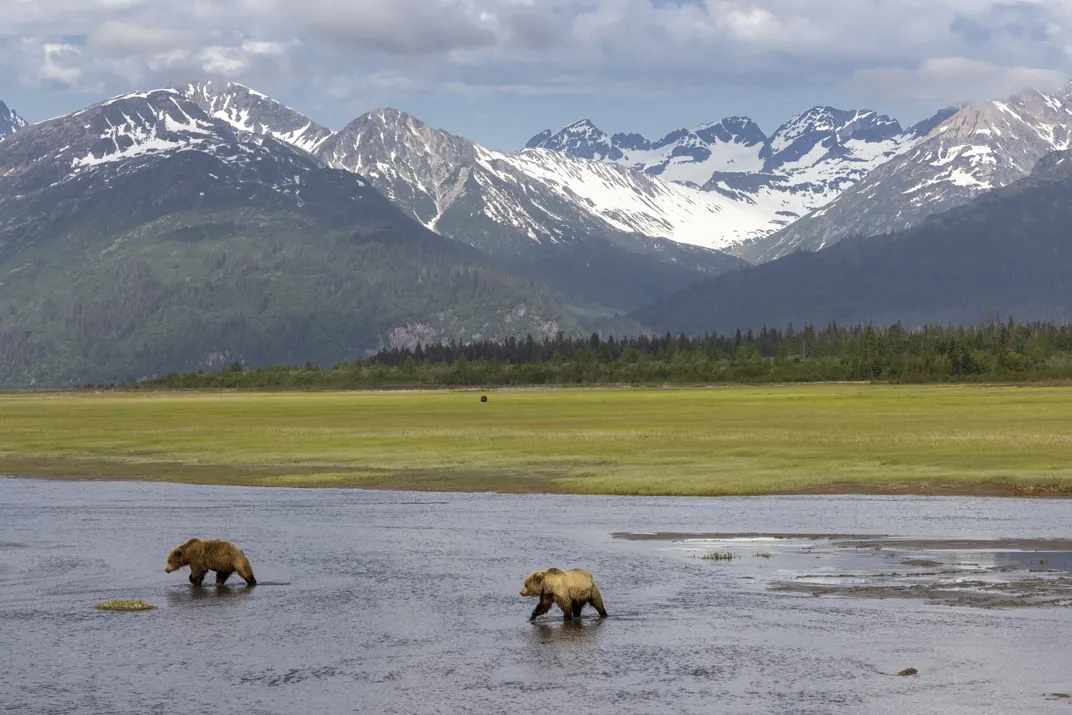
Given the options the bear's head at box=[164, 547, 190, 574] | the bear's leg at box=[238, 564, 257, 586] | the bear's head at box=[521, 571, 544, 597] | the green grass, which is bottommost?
the green grass

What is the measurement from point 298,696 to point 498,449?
65529 mm

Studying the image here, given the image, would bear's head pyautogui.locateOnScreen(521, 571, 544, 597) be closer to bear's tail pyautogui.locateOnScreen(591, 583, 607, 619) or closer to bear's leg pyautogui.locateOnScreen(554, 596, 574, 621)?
bear's leg pyautogui.locateOnScreen(554, 596, 574, 621)

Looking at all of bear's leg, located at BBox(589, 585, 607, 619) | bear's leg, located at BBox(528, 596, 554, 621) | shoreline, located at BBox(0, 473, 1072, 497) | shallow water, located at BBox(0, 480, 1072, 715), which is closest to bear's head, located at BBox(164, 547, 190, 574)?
shallow water, located at BBox(0, 480, 1072, 715)

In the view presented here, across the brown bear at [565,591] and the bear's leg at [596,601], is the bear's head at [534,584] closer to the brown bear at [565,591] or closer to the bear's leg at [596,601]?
the brown bear at [565,591]

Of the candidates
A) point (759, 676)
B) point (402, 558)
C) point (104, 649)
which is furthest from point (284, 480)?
point (759, 676)

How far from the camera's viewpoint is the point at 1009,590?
3494 centimetres

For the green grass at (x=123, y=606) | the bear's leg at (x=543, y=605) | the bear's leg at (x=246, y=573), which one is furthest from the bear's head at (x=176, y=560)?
the bear's leg at (x=543, y=605)

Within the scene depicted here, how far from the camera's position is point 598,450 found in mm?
89000

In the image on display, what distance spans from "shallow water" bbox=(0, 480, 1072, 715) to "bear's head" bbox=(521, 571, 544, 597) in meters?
0.77

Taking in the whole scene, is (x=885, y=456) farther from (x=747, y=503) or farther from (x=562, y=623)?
(x=562, y=623)

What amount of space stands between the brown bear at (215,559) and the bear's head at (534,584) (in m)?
8.86

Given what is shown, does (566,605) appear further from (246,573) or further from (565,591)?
(246,573)

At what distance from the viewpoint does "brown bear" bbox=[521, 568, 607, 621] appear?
31.7 m

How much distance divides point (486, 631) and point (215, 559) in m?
9.64
